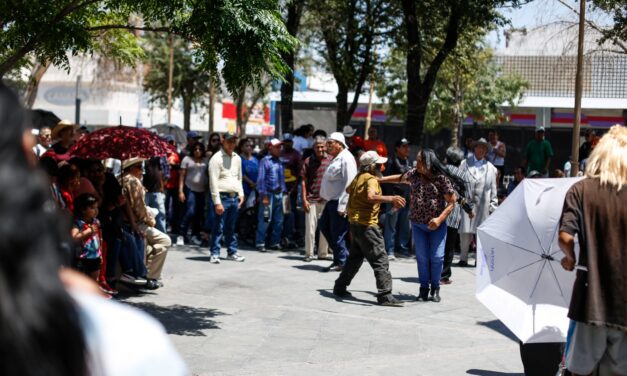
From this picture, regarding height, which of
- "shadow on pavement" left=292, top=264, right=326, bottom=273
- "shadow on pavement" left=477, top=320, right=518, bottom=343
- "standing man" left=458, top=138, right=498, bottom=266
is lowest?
"shadow on pavement" left=292, top=264, right=326, bottom=273

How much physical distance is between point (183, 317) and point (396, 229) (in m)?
6.93

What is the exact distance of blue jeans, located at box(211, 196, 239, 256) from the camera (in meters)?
13.3

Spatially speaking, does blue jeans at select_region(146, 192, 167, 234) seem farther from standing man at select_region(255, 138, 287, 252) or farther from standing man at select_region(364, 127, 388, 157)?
standing man at select_region(364, 127, 388, 157)

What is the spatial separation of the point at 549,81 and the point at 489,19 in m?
31.6

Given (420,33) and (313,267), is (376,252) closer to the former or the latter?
(313,267)

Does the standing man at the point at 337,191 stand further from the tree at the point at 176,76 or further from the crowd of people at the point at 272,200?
the tree at the point at 176,76

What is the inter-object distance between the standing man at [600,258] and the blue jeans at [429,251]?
5.55 metres

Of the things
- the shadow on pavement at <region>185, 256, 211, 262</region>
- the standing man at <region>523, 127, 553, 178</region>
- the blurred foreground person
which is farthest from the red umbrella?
the standing man at <region>523, 127, 553, 178</region>

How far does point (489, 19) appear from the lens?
1727 cm

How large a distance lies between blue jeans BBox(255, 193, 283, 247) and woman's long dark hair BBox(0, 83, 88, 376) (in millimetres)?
13926

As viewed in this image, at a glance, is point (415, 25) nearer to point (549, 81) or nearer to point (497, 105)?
point (497, 105)

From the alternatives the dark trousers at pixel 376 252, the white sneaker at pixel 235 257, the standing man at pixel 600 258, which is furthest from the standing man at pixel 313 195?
the standing man at pixel 600 258

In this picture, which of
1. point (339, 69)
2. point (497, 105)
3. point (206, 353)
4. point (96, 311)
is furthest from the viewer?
point (497, 105)

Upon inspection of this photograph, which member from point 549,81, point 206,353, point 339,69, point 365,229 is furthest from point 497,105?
point 206,353
